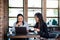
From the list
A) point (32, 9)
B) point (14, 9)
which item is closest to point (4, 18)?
point (14, 9)

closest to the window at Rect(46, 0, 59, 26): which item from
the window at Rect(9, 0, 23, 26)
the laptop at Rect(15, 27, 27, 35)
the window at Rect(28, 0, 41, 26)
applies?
the window at Rect(28, 0, 41, 26)

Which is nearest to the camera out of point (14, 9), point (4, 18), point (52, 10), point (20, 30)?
point (20, 30)

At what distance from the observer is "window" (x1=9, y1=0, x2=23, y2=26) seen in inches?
241

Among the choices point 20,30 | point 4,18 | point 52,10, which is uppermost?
point 52,10

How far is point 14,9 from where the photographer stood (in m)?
6.15

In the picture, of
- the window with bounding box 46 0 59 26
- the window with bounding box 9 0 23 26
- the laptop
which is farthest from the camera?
the window with bounding box 46 0 59 26

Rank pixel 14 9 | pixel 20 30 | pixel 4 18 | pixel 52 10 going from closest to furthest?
pixel 20 30, pixel 4 18, pixel 14 9, pixel 52 10

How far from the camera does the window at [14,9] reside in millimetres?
6109

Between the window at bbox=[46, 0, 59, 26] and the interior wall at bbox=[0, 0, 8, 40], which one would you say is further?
the window at bbox=[46, 0, 59, 26]

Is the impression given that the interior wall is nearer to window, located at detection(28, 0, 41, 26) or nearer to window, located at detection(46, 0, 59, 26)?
window, located at detection(28, 0, 41, 26)

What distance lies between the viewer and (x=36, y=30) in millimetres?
4574

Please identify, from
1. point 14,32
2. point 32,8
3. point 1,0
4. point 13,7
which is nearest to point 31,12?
point 32,8

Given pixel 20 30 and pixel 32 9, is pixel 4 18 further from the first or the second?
pixel 20 30

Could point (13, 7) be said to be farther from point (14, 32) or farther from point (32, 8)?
point (14, 32)
